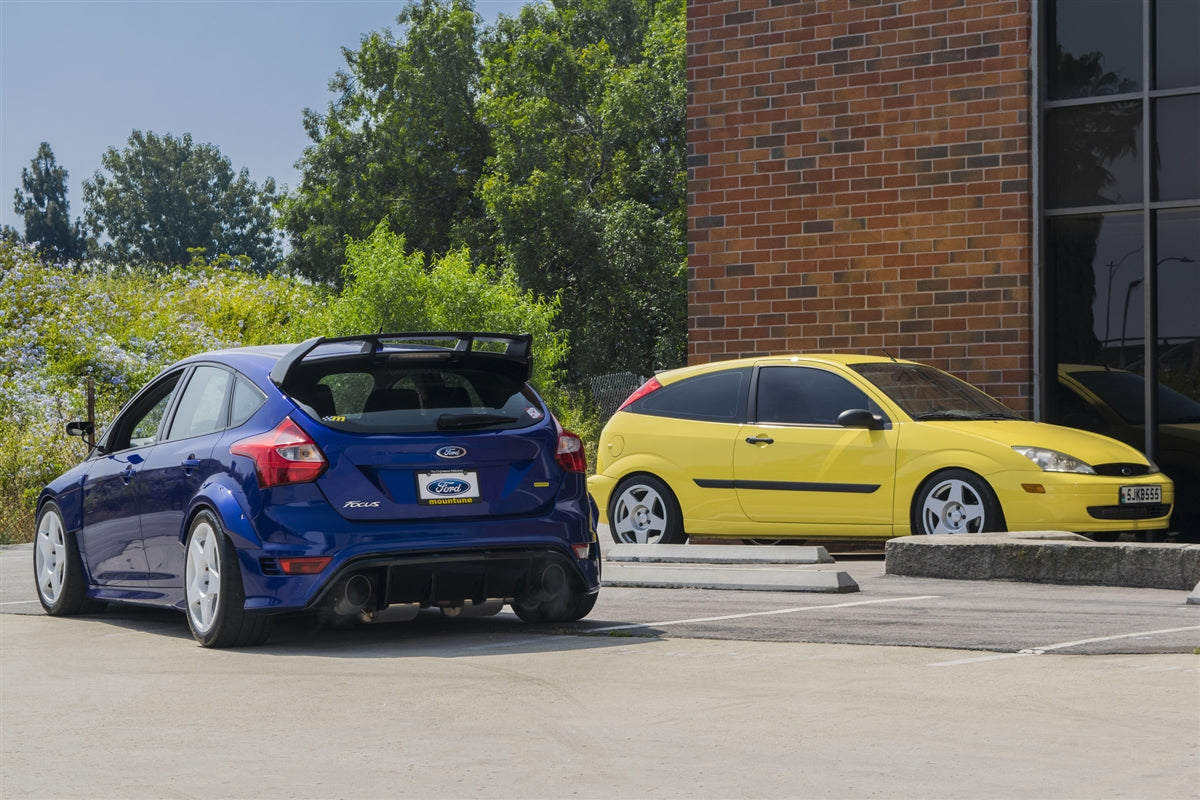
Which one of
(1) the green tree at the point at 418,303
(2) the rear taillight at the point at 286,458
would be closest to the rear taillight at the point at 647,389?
(2) the rear taillight at the point at 286,458

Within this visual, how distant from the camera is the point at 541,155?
1850 inches

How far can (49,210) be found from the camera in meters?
113

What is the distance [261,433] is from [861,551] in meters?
7.39

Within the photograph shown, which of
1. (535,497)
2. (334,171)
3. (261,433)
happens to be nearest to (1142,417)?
(535,497)

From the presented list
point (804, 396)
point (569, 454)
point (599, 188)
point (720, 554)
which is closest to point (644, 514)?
point (720, 554)

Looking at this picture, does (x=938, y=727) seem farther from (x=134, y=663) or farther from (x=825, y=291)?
(x=825, y=291)

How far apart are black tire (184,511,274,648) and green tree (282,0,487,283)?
44047 millimetres

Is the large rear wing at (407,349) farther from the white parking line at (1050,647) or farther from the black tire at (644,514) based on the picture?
the black tire at (644,514)

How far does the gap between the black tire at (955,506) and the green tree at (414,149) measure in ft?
133

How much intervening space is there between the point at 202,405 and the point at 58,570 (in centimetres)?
183

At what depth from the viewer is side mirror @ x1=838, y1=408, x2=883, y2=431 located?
500 inches

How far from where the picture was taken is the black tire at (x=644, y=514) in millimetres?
13703

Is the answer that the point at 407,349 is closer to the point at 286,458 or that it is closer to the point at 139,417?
the point at 286,458

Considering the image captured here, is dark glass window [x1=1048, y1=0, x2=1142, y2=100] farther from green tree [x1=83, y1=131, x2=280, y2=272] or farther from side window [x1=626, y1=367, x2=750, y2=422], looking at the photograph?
green tree [x1=83, y1=131, x2=280, y2=272]
